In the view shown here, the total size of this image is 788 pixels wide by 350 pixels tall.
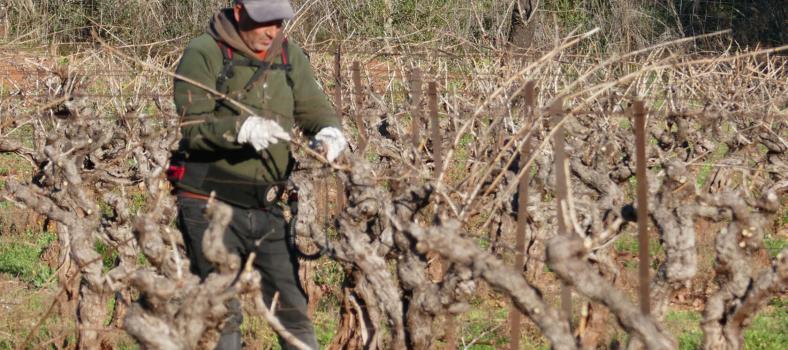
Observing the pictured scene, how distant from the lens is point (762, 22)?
22.6m

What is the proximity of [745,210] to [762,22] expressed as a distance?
770 inches

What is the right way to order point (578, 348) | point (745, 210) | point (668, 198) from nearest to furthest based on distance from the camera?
point (578, 348)
point (745, 210)
point (668, 198)

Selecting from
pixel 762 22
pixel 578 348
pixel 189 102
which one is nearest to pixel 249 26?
pixel 189 102

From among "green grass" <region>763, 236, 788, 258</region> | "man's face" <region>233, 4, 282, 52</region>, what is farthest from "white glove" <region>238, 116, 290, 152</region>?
"green grass" <region>763, 236, 788, 258</region>

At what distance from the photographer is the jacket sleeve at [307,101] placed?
4.38 meters

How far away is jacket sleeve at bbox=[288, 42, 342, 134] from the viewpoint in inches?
172

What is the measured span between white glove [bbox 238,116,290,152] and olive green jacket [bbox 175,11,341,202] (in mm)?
57

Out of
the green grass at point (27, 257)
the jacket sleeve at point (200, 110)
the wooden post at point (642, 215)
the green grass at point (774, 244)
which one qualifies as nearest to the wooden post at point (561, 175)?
the wooden post at point (642, 215)

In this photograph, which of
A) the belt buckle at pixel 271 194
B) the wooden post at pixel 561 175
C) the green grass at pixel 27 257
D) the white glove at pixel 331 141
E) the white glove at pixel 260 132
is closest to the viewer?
the white glove at pixel 260 132

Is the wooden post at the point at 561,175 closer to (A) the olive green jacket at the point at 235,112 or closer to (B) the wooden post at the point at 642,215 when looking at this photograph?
(B) the wooden post at the point at 642,215

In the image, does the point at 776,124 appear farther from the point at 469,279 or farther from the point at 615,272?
the point at 469,279

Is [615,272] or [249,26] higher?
[249,26]

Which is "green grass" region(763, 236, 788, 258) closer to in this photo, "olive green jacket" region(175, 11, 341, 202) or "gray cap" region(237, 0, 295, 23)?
"olive green jacket" region(175, 11, 341, 202)

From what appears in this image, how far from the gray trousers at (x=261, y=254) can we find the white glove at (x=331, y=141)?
35cm
